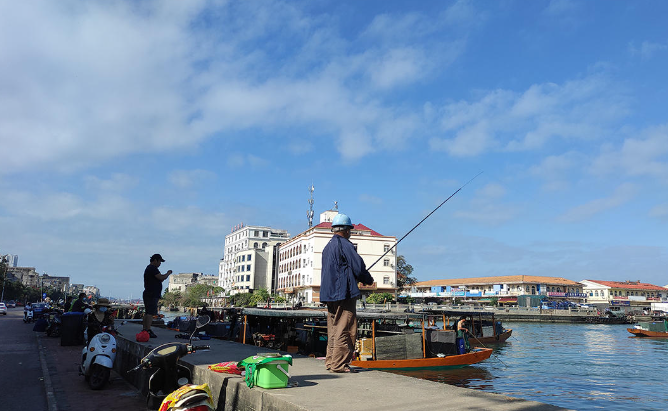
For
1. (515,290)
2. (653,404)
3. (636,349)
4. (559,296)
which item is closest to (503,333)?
(636,349)

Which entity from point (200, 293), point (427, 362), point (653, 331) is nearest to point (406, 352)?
point (427, 362)

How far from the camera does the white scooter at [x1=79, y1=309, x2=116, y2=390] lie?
7.46 metres

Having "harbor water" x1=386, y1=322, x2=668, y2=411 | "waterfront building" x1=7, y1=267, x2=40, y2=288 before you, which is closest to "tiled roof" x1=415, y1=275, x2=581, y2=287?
"harbor water" x1=386, y1=322, x2=668, y2=411

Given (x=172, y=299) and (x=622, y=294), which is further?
(x=172, y=299)

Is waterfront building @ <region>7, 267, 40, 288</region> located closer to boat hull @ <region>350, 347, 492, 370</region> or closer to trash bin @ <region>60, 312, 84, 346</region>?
trash bin @ <region>60, 312, 84, 346</region>

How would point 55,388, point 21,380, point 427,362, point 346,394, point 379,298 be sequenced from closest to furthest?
point 346,394, point 55,388, point 21,380, point 427,362, point 379,298

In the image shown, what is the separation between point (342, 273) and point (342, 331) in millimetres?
665

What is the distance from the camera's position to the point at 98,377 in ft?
24.5

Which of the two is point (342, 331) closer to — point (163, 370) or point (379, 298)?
point (163, 370)

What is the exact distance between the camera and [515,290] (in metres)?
82.9

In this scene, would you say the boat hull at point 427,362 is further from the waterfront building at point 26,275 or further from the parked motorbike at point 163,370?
the waterfront building at point 26,275

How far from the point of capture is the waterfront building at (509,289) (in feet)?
271

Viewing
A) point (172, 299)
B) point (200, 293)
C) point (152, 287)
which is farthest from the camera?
point (172, 299)

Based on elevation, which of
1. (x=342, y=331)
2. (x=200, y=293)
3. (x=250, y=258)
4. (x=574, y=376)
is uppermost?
(x=250, y=258)
